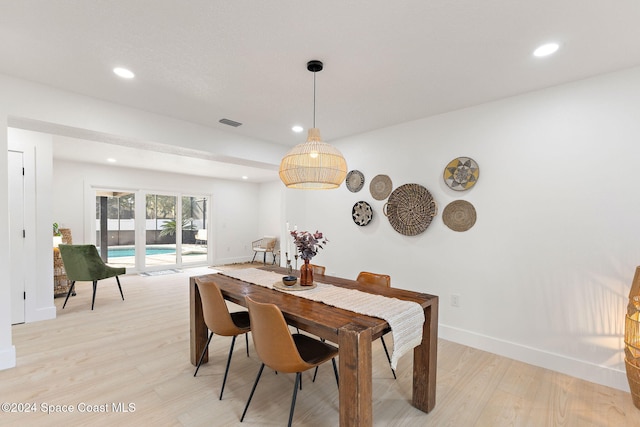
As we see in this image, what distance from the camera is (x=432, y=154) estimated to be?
3213mm

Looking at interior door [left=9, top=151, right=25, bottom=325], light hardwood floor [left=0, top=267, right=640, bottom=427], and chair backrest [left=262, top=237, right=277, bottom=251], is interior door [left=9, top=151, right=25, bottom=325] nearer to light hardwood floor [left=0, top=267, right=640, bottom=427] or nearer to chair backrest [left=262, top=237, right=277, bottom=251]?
light hardwood floor [left=0, top=267, right=640, bottom=427]

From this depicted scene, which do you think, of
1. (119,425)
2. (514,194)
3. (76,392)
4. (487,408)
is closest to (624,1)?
(514,194)

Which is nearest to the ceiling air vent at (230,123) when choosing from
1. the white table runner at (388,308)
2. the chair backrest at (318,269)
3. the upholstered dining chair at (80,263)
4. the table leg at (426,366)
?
the chair backrest at (318,269)

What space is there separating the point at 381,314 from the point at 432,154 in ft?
7.09

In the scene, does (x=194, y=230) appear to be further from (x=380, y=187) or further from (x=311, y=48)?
(x=311, y=48)

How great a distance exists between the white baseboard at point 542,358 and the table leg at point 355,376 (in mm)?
1946

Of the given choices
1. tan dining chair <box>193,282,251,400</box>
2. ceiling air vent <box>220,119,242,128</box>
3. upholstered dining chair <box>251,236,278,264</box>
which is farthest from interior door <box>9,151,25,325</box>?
upholstered dining chair <box>251,236,278,264</box>

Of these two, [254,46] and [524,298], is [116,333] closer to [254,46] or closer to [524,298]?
[254,46]

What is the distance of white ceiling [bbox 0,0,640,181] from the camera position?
5.23 ft

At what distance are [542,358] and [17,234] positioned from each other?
18.6ft

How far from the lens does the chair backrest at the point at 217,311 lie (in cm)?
207

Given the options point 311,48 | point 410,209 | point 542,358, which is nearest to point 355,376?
point 311,48

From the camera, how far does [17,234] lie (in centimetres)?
343

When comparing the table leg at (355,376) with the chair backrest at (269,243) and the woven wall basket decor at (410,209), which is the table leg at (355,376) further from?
the chair backrest at (269,243)
